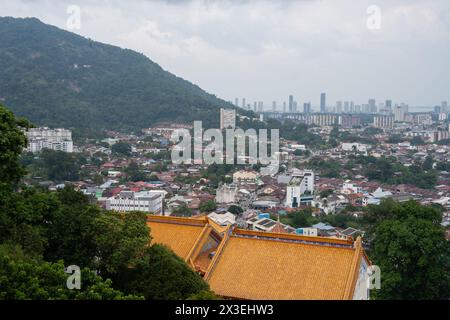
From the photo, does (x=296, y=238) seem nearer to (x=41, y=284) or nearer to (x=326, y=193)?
(x=41, y=284)

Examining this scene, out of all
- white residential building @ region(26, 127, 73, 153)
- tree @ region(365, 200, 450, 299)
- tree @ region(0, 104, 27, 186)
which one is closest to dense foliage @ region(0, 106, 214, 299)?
tree @ region(0, 104, 27, 186)

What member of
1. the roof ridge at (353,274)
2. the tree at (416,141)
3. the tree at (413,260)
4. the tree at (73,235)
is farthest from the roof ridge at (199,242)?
the tree at (416,141)

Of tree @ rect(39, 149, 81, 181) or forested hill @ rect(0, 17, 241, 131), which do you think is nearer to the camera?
tree @ rect(39, 149, 81, 181)

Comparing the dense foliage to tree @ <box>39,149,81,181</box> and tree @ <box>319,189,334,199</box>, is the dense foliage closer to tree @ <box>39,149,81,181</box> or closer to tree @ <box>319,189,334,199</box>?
tree @ <box>319,189,334,199</box>

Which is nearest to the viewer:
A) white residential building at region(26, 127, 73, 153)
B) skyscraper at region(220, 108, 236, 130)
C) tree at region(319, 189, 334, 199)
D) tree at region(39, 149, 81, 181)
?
tree at region(319, 189, 334, 199)

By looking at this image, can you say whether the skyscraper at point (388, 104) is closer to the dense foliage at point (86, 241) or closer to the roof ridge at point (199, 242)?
the roof ridge at point (199, 242)

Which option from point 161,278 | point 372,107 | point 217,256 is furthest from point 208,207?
point 372,107

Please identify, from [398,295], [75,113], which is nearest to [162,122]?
[75,113]
